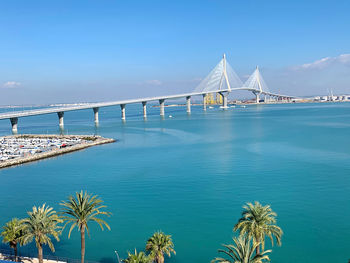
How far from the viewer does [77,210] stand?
12367 millimetres

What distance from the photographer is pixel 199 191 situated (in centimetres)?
2392

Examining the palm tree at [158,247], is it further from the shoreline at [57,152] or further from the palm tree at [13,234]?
the shoreline at [57,152]

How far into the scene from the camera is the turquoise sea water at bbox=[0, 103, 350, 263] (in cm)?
1616

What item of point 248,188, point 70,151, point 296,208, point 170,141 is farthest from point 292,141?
point 70,151

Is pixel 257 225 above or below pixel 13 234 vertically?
above

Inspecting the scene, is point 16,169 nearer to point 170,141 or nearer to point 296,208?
point 170,141

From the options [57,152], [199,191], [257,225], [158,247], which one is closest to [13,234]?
[158,247]

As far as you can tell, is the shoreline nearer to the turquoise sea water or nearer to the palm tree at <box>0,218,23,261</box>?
the turquoise sea water

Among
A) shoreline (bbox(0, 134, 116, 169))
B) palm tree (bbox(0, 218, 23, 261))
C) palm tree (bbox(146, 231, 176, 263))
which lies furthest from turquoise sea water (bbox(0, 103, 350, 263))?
palm tree (bbox(0, 218, 23, 261))

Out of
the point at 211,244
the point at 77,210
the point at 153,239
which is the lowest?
the point at 211,244

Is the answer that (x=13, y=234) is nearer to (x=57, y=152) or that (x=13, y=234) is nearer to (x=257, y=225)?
(x=257, y=225)

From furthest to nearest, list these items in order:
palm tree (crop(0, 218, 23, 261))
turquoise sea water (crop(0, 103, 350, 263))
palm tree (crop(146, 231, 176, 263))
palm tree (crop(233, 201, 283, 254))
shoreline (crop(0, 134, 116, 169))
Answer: shoreline (crop(0, 134, 116, 169)), turquoise sea water (crop(0, 103, 350, 263)), palm tree (crop(0, 218, 23, 261)), palm tree (crop(146, 231, 176, 263)), palm tree (crop(233, 201, 283, 254))

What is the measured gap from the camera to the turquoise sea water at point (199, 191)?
16156 mm

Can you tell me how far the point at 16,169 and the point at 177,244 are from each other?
974 inches
